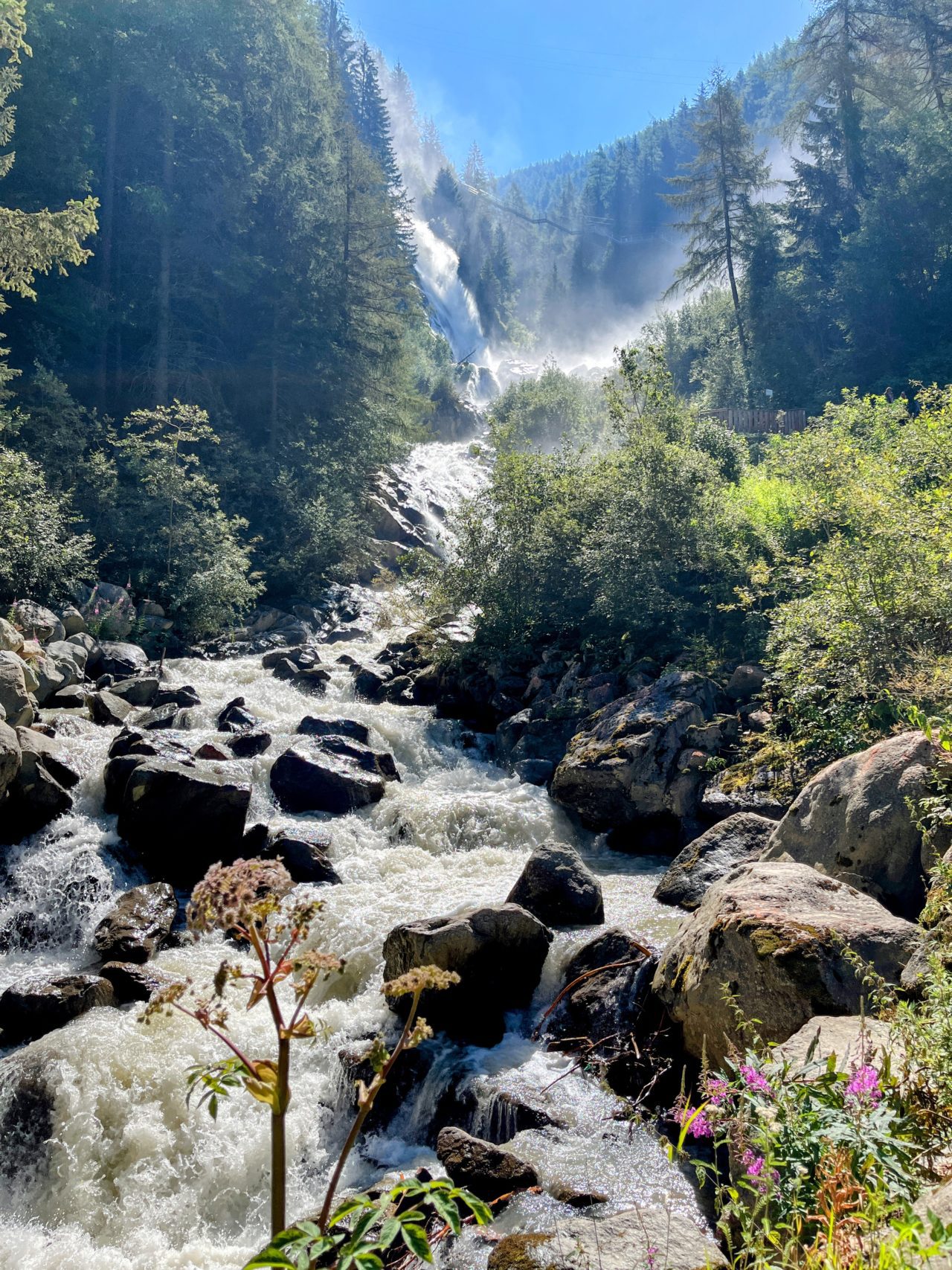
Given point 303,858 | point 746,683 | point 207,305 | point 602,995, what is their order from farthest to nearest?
point 207,305 < point 746,683 < point 303,858 < point 602,995

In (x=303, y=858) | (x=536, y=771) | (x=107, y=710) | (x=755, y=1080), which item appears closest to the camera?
(x=755, y=1080)

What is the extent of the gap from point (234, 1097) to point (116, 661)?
10939 millimetres

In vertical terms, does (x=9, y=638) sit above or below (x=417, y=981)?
above

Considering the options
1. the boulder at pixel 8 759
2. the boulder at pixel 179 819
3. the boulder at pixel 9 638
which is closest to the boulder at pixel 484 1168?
the boulder at pixel 179 819

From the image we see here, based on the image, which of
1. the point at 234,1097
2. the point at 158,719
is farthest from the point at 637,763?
the point at 158,719

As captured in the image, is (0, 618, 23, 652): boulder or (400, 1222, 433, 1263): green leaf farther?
(0, 618, 23, 652): boulder

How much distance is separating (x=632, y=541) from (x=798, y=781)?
18.9ft

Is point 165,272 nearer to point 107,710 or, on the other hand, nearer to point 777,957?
point 107,710

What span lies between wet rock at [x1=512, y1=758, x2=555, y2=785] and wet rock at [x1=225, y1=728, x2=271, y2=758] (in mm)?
3551

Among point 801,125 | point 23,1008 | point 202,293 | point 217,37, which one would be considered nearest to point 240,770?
point 23,1008

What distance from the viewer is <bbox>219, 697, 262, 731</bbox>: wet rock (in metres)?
11.9

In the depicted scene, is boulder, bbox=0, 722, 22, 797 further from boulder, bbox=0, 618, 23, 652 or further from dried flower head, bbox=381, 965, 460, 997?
dried flower head, bbox=381, 965, 460, 997

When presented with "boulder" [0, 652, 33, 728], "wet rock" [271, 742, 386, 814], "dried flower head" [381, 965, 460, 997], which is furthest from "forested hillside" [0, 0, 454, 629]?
"dried flower head" [381, 965, 460, 997]

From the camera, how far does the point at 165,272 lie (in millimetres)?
25031
